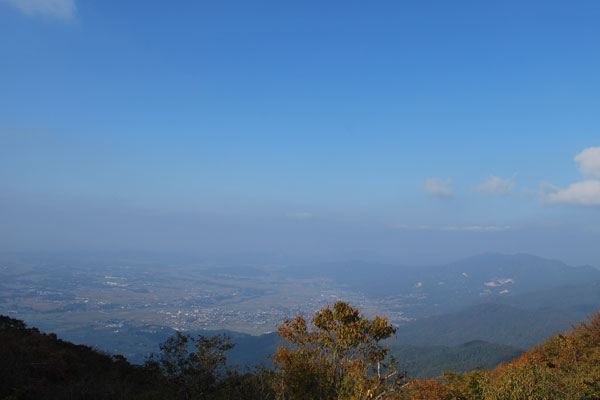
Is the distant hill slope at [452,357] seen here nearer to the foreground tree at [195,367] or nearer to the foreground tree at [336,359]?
the foreground tree at [195,367]

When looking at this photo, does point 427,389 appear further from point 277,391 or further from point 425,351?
point 425,351

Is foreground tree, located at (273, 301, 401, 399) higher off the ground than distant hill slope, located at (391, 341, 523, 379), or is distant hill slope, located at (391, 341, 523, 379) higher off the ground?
foreground tree, located at (273, 301, 401, 399)

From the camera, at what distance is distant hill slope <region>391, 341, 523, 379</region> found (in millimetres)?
108688

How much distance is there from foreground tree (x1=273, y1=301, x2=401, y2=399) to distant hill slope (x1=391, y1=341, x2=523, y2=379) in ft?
347

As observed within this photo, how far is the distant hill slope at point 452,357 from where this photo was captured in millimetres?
108688

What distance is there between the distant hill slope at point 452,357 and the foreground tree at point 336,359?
10575 cm

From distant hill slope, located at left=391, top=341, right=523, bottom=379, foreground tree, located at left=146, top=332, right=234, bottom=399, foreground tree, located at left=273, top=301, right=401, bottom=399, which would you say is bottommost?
distant hill slope, located at left=391, top=341, right=523, bottom=379

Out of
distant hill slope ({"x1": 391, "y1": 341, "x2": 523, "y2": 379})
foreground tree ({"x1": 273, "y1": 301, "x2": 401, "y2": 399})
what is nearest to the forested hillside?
foreground tree ({"x1": 273, "y1": 301, "x2": 401, "y2": 399})

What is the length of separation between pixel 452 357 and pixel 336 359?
133945 millimetres

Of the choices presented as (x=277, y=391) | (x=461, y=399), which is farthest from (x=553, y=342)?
(x=277, y=391)

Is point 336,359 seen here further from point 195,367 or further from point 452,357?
point 452,357

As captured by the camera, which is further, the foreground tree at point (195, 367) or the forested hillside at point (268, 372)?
the foreground tree at point (195, 367)

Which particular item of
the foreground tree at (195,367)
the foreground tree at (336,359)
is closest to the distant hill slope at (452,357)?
the foreground tree at (195,367)

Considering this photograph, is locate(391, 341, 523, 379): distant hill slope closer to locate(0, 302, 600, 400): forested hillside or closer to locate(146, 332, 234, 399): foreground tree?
locate(0, 302, 600, 400): forested hillside
